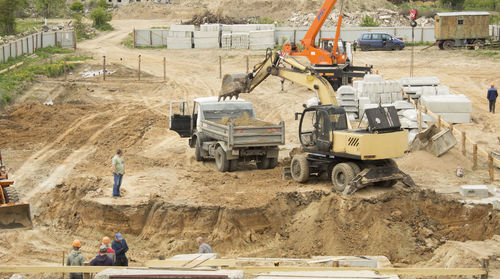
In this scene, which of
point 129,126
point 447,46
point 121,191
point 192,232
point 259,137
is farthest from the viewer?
point 447,46

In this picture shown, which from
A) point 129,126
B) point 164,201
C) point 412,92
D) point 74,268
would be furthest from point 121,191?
point 412,92

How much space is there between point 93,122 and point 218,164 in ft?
31.0

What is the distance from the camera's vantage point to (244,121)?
1969 centimetres

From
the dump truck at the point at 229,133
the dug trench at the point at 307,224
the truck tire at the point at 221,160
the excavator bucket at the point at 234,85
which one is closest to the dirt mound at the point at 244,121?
the dump truck at the point at 229,133

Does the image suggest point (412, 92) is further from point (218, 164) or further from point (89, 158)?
point (89, 158)

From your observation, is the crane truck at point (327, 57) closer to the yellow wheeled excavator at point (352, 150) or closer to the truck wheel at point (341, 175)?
the yellow wheeled excavator at point (352, 150)

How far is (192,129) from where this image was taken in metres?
21.5

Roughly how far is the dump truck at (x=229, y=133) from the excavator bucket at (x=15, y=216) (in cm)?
549

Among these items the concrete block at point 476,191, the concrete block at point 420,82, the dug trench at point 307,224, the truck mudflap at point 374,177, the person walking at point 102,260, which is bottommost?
the dug trench at point 307,224

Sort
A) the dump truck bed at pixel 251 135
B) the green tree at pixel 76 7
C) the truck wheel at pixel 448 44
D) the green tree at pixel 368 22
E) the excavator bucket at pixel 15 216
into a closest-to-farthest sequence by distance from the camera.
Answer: the excavator bucket at pixel 15 216 → the dump truck bed at pixel 251 135 → the truck wheel at pixel 448 44 → the green tree at pixel 368 22 → the green tree at pixel 76 7

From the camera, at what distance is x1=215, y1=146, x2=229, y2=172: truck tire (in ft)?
62.1

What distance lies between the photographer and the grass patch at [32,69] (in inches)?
1209

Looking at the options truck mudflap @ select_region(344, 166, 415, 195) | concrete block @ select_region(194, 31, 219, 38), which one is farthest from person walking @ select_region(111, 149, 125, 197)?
concrete block @ select_region(194, 31, 219, 38)

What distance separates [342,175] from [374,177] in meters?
0.83
